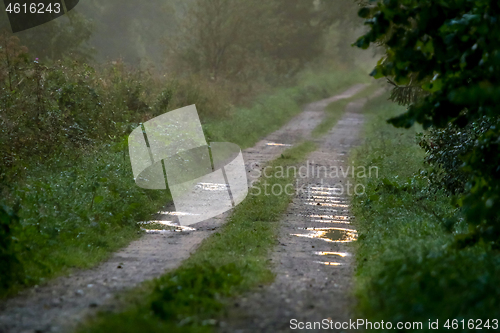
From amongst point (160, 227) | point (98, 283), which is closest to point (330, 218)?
point (160, 227)

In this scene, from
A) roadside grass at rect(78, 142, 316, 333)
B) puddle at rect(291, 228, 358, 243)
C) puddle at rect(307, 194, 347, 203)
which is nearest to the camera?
roadside grass at rect(78, 142, 316, 333)

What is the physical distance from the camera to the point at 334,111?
32938 mm

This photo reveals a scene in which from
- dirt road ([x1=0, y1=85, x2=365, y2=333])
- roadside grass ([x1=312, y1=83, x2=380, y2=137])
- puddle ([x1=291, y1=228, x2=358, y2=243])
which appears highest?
dirt road ([x1=0, y1=85, x2=365, y2=333])

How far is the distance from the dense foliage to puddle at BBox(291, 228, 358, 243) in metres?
3.31

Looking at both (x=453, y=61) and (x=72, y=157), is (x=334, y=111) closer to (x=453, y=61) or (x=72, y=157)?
(x=72, y=157)

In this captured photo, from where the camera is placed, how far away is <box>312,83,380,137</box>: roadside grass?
25.5m

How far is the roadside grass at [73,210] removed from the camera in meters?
7.15

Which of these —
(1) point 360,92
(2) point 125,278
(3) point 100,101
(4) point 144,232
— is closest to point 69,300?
(2) point 125,278

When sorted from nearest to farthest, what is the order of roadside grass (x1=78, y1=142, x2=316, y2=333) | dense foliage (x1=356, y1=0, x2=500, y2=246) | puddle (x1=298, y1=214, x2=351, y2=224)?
roadside grass (x1=78, y1=142, x2=316, y2=333) → dense foliage (x1=356, y1=0, x2=500, y2=246) → puddle (x1=298, y1=214, x2=351, y2=224)

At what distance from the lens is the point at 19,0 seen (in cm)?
2412

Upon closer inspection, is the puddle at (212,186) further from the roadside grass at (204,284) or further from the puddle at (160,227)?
the puddle at (160,227)

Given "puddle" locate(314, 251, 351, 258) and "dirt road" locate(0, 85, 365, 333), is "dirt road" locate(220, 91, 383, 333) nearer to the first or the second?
Answer: "puddle" locate(314, 251, 351, 258)

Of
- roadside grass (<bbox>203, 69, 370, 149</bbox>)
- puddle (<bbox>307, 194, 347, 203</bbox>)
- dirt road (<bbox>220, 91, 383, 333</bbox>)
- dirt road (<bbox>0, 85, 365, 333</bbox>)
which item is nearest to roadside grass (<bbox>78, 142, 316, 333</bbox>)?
dirt road (<bbox>220, 91, 383, 333</bbox>)

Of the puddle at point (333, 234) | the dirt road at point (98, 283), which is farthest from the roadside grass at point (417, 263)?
the dirt road at point (98, 283)
